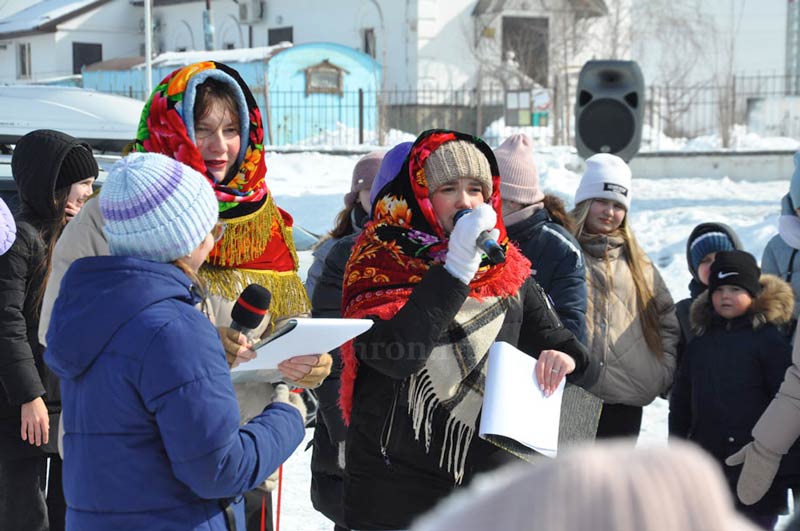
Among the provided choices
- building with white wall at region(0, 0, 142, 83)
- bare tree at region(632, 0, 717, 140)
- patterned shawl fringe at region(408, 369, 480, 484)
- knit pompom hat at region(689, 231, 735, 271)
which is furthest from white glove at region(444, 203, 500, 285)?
building with white wall at region(0, 0, 142, 83)

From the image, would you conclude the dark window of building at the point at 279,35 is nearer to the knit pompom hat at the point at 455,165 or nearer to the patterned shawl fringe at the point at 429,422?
the knit pompom hat at the point at 455,165

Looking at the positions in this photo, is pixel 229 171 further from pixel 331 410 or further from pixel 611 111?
pixel 611 111

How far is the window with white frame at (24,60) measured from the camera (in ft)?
130

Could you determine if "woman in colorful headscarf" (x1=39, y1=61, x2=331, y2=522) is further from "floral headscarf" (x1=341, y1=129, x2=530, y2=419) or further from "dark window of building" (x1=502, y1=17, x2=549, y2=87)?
"dark window of building" (x1=502, y1=17, x2=549, y2=87)

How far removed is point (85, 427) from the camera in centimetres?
243

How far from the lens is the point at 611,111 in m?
11.0

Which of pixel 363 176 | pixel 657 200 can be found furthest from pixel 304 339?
pixel 657 200

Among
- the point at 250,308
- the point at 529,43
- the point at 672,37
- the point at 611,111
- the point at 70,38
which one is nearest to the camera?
the point at 250,308

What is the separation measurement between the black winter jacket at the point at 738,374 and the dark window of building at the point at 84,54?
36.4 metres

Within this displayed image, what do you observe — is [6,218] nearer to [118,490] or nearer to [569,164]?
[118,490]

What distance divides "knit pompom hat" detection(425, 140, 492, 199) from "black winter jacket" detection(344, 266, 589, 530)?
34 cm

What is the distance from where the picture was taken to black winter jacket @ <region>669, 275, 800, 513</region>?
4559 mm

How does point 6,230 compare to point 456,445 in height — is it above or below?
above

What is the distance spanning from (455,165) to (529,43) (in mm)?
28409
